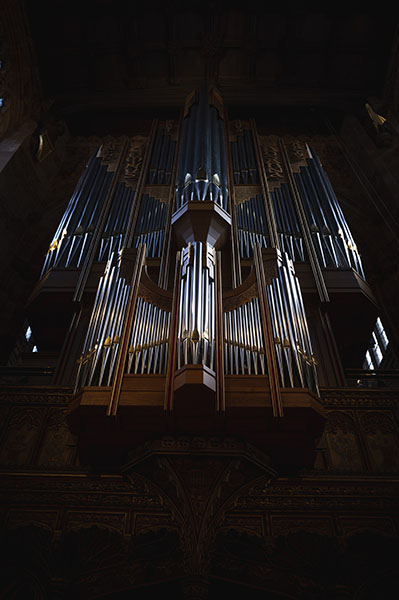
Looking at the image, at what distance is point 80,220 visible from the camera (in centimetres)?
864

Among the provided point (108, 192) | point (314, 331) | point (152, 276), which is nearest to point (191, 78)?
point (108, 192)

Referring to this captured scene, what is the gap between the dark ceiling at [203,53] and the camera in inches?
416

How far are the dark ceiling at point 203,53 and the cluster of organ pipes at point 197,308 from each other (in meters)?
7.46

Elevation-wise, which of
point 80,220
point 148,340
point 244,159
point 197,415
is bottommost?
point 197,415

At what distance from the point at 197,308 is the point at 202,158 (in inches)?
189

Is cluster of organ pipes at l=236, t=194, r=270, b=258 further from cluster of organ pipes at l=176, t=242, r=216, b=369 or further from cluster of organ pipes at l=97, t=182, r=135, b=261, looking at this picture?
cluster of organ pipes at l=97, t=182, r=135, b=261

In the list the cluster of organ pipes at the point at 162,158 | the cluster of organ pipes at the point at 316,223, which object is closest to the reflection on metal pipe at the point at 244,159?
the cluster of organ pipes at the point at 316,223

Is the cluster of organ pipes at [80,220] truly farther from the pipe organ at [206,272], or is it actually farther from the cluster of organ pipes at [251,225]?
the cluster of organ pipes at [251,225]

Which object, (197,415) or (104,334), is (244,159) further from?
(197,415)

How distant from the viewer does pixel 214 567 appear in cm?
466

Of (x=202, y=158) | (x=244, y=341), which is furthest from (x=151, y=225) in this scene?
(x=244, y=341)

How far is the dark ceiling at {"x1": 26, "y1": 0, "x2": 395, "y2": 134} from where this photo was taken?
34.7 feet

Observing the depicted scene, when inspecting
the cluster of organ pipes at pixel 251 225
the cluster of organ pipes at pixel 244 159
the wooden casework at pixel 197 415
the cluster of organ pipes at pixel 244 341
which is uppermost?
the cluster of organ pipes at pixel 244 159

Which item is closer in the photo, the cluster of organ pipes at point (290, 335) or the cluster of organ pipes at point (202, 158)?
the cluster of organ pipes at point (290, 335)
